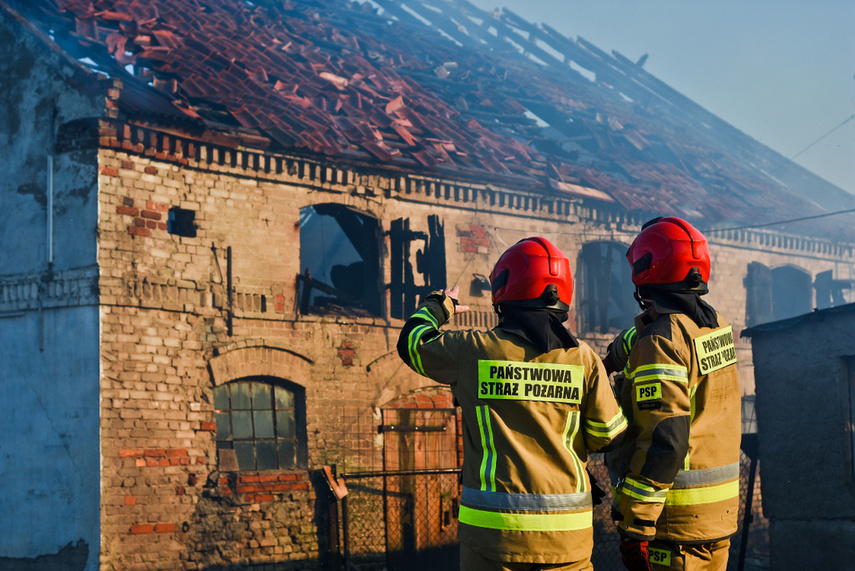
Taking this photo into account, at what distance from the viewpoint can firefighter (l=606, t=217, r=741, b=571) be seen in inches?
140

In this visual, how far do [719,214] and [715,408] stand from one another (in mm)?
13206

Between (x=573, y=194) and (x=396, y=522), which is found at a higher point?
(x=573, y=194)

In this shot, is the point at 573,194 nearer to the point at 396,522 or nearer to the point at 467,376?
the point at 396,522

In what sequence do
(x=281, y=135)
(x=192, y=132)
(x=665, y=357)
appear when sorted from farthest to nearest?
(x=281, y=135) → (x=192, y=132) → (x=665, y=357)

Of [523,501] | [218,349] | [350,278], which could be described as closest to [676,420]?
[523,501]

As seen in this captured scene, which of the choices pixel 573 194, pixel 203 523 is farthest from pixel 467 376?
pixel 573 194

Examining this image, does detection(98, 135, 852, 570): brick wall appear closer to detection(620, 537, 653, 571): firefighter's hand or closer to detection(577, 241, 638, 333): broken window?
detection(577, 241, 638, 333): broken window

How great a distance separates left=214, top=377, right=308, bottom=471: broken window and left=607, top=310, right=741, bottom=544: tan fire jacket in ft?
25.2

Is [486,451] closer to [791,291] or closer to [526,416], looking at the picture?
[526,416]

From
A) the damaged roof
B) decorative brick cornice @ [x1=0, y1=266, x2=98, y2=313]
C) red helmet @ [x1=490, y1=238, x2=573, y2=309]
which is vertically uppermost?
the damaged roof

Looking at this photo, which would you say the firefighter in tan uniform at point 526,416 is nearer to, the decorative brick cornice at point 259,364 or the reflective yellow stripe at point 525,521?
the reflective yellow stripe at point 525,521

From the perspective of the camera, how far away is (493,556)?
3.38m

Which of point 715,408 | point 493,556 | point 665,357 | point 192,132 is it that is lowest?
point 493,556

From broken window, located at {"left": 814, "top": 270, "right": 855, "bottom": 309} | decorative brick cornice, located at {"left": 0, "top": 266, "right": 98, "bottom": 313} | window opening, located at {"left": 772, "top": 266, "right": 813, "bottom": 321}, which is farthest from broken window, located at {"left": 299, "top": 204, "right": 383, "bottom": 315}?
broken window, located at {"left": 814, "top": 270, "right": 855, "bottom": 309}
